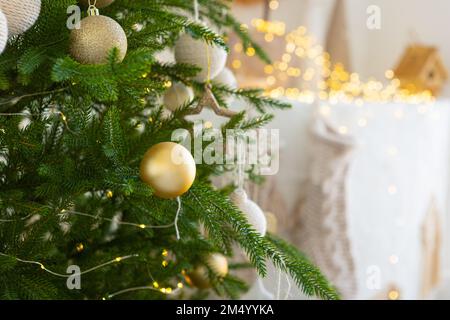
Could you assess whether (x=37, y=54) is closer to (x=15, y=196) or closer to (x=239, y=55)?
(x=15, y=196)

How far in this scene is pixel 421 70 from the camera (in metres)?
2.03

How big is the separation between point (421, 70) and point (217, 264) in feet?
5.06

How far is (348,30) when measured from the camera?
8.41 ft

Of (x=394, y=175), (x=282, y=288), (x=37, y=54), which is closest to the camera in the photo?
(x=37, y=54)

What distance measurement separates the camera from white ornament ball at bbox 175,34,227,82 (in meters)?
0.61

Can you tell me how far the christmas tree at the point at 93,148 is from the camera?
465mm

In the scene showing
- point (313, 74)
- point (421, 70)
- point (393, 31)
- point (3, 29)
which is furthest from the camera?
point (393, 31)

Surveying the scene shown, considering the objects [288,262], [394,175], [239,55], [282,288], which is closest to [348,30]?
[239,55]

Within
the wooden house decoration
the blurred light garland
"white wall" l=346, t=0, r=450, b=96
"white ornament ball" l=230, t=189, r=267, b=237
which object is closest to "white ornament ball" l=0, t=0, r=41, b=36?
"white ornament ball" l=230, t=189, r=267, b=237

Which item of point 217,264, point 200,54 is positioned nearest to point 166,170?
point 200,54

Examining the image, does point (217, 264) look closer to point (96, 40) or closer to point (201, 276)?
point (201, 276)

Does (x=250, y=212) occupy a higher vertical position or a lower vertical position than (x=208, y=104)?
lower

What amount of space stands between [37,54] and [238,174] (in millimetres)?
293
